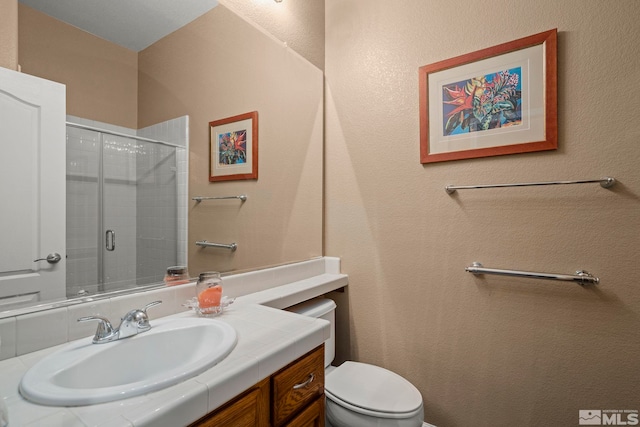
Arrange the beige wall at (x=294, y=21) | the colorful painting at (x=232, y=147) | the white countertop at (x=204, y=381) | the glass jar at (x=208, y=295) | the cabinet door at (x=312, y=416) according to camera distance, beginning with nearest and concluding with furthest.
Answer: the white countertop at (x=204, y=381), the cabinet door at (x=312, y=416), the glass jar at (x=208, y=295), the colorful painting at (x=232, y=147), the beige wall at (x=294, y=21)

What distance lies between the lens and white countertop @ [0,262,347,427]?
0.54 m

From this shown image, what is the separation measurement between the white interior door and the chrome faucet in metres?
0.17

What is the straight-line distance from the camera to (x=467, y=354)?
1.45 meters

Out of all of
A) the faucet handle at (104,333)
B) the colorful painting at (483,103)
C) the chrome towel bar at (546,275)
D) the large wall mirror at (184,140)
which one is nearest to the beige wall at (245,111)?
the large wall mirror at (184,140)

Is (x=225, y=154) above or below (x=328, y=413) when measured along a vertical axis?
above

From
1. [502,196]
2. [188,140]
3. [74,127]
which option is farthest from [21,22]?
[502,196]

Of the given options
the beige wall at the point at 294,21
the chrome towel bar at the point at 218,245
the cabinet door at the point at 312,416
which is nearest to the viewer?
the cabinet door at the point at 312,416

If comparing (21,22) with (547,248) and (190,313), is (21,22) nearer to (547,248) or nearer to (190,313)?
(190,313)

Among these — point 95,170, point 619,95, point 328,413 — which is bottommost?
point 328,413

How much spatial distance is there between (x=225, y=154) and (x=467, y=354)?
1.48m

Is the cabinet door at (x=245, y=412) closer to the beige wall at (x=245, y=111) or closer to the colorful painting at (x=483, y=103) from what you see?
the beige wall at (x=245, y=111)

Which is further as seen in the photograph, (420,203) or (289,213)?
(289,213)

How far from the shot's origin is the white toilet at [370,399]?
115cm

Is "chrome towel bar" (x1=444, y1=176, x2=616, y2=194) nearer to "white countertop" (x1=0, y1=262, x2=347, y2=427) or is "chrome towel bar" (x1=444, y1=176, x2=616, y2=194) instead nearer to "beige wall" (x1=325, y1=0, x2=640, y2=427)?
"beige wall" (x1=325, y1=0, x2=640, y2=427)
